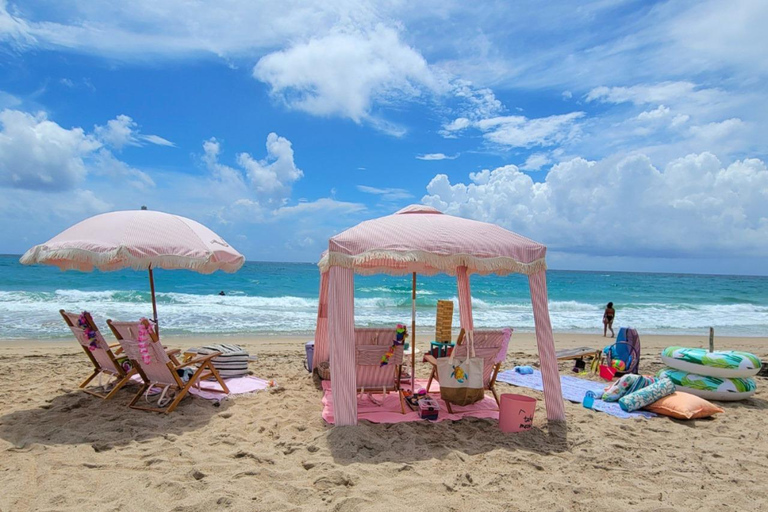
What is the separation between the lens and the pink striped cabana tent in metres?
4.55

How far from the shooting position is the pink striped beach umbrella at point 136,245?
467 centimetres

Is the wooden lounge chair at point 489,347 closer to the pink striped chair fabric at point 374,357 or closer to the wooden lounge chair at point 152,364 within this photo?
the pink striped chair fabric at point 374,357

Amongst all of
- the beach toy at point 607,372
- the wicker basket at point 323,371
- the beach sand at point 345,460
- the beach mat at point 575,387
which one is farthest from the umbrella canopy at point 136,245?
the beach toy at point 607,372

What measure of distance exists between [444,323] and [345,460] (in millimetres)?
2152

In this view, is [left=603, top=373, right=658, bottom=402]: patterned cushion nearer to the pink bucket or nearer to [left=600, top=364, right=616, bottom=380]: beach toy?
[left=600, top=364, right=616, bottom=380]: beach toy

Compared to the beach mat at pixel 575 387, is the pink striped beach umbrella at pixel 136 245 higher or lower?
higher

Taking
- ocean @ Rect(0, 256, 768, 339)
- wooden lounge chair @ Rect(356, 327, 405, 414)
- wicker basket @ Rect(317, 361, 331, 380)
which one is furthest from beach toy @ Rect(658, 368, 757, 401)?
ocean @ Rect(0, 256, 768, 339)

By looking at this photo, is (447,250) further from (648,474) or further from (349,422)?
(648,474)

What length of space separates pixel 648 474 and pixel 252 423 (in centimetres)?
358

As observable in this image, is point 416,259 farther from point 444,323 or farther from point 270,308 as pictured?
point 270,308

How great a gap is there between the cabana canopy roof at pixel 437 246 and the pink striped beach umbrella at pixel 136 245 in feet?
4.81

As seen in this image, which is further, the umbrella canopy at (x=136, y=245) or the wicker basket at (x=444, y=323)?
the wicker basket at (x=444, y=323)

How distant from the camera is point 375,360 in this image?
5.35m

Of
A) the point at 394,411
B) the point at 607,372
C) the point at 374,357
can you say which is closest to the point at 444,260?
the point at 374,357
